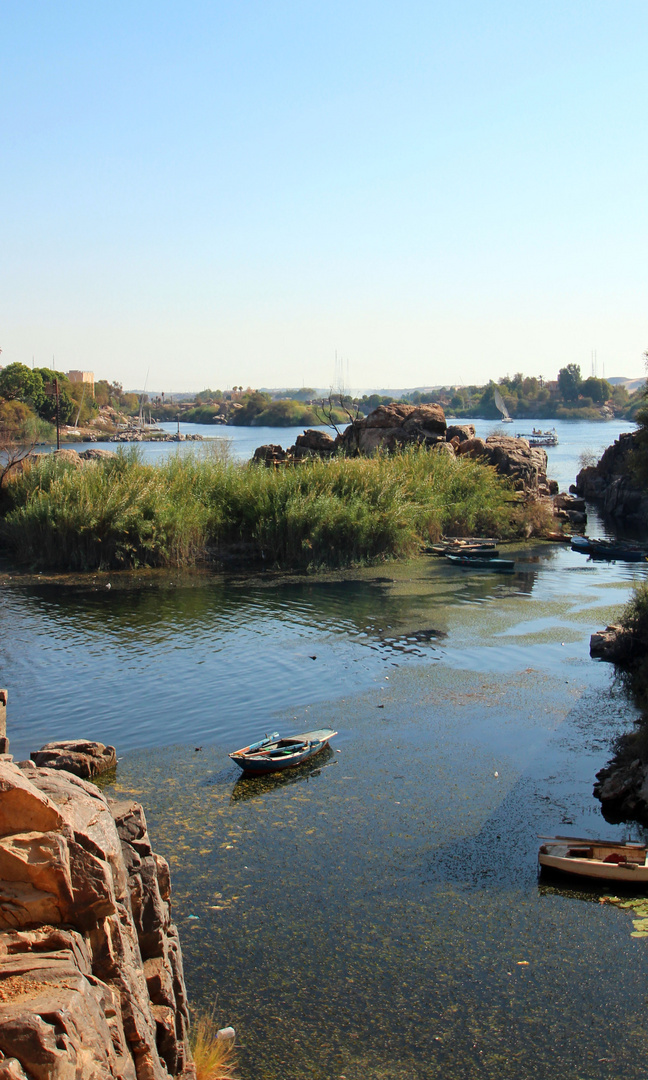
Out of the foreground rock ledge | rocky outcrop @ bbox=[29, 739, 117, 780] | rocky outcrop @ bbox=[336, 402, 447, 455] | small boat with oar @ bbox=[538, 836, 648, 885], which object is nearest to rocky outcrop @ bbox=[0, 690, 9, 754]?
the foreground rock ledge

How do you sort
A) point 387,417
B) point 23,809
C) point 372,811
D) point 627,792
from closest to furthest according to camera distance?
point 23,809 → point 372,811 → point 627,792 → point 387,417

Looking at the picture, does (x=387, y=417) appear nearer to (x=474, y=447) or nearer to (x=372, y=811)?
(x=474, y=447)

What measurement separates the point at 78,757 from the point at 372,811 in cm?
396

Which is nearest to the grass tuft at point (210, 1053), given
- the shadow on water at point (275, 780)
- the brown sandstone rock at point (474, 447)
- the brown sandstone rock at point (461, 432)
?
the shadow on water at point (275, 780)

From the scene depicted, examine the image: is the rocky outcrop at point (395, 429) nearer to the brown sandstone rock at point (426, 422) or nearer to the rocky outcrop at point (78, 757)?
the brown sandstone rock at point (426, 422)

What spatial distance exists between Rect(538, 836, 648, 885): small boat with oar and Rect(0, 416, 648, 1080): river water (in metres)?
0.24

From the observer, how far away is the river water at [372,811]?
6.99 meters

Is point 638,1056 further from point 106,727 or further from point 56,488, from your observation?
point 56,488

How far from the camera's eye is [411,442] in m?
38.2

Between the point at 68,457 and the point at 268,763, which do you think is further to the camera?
the point at 68,457

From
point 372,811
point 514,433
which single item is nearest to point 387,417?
point 372,811

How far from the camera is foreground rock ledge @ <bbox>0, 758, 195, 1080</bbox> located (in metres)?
3.87

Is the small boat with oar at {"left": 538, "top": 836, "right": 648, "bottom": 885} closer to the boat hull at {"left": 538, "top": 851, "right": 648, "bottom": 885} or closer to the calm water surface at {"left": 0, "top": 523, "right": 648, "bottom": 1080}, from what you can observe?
the boat hull at {"left": 538, "top": 851, "right": 648, "bottom": 885}

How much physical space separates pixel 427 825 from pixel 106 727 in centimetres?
583
